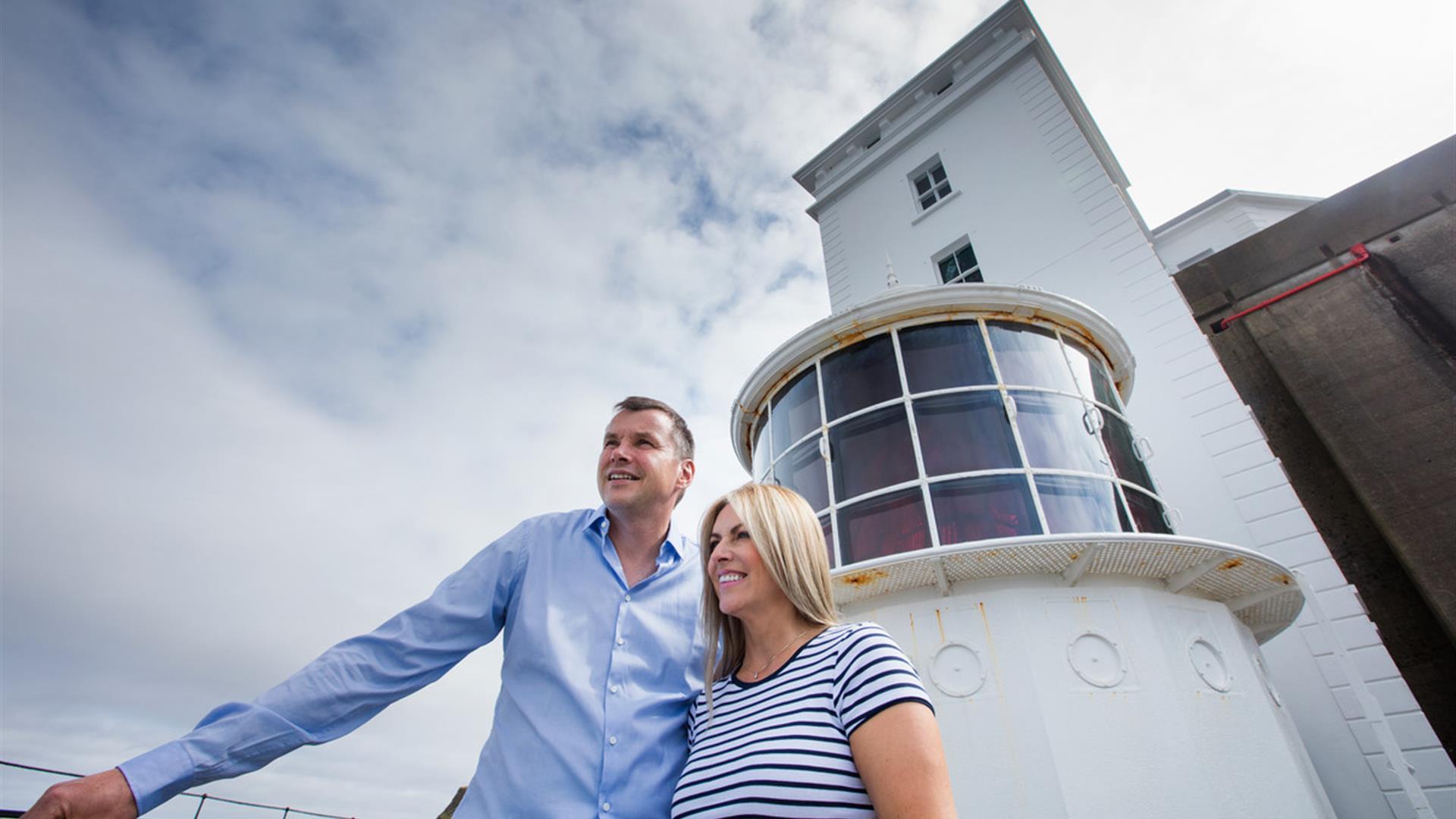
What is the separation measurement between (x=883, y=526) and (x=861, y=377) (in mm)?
1303

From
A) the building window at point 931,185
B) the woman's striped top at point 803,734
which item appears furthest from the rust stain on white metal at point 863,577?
the building window at point 931,185

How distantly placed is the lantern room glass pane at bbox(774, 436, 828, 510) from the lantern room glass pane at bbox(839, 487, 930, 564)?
0.31 metres

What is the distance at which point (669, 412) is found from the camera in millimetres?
2414

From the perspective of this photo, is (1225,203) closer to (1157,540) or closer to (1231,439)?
(1231,439)

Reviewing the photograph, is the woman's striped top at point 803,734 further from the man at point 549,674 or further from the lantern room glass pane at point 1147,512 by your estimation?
the lantern room glass pane at point 1147,512

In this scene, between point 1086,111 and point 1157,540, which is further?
point 1086,111

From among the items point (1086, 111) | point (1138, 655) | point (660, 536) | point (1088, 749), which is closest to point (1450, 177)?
point (1086, 111)

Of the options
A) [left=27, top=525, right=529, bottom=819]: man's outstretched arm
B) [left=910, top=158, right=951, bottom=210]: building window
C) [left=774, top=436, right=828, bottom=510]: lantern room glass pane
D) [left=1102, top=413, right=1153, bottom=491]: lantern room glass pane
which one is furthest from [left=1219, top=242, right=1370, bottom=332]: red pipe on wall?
[left=27, top=525, right=529, bottom=819]: man's outstretched arm

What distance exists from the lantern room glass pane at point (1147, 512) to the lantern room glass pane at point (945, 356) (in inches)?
54.8

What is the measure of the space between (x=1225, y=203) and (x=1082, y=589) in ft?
59.0

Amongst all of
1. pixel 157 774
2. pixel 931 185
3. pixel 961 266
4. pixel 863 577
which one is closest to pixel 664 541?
pixel 157 774

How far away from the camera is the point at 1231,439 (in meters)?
6.46

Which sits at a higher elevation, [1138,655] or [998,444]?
[998,444]

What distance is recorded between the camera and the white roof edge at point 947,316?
5.09 meters
